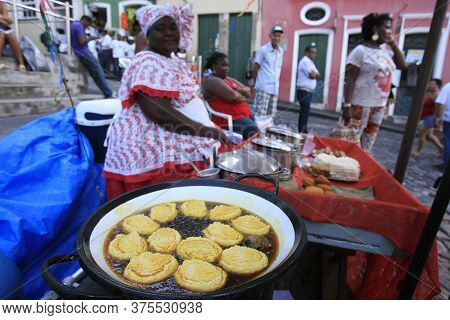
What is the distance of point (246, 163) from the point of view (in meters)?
1.39

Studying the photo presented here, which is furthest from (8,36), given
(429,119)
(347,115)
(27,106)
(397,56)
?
(429,119)

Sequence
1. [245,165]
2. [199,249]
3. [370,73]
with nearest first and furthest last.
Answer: [199,249], [245,165], [370,73]

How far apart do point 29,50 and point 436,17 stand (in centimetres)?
603

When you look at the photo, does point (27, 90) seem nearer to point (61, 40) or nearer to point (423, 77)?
point (61, 40)

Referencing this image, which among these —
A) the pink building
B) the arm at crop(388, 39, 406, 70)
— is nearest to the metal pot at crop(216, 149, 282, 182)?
the arm at crop(388, 39, 406, 70)

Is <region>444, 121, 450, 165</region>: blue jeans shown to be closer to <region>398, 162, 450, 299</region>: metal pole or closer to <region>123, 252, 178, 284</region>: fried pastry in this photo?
<region>398, 162, 450, 299</region>: metal pole

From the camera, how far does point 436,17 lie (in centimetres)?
197

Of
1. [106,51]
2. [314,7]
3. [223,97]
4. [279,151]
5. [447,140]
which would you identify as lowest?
[447,140]

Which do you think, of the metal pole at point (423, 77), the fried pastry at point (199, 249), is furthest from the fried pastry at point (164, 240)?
the metal pole at point (423, 77)

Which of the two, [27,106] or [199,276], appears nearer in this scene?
[199,276]

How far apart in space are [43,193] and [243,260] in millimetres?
1426

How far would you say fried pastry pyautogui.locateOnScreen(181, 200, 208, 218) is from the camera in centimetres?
106

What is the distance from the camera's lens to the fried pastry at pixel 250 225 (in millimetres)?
974

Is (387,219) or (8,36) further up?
(8,36)
